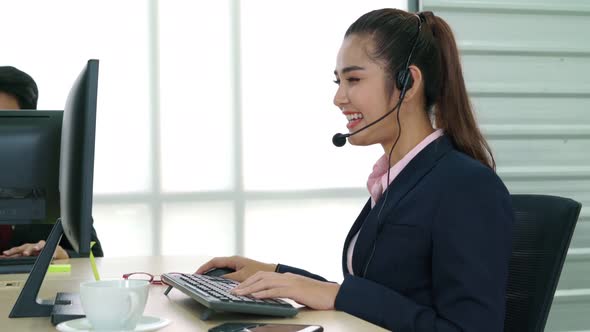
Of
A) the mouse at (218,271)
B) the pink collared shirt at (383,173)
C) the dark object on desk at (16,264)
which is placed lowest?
the dark object on desk at (16,264)

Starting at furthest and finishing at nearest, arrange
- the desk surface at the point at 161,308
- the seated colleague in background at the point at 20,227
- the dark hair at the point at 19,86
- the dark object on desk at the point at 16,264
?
the dark hair at the point at 19,86 → the seated colleague in background at the point at 20,227 → the dark object on desk at the point at 16,264 → the desk surface at the point at 161,308

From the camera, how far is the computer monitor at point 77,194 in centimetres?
121

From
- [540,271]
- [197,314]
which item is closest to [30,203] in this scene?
[197,314]

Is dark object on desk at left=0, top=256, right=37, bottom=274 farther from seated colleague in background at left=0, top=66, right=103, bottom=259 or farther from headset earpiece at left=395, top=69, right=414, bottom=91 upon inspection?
headset earpiece at left=395, top=69, right=414, bottom=91

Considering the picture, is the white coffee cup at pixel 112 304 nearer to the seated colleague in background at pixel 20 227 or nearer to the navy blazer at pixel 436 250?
the navy blazer at pixel 436 250

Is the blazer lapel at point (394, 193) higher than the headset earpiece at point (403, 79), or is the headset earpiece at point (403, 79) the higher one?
the headset earpiece at point (403, 79)

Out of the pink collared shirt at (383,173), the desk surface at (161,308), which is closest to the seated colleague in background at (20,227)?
the desk surface at (161,308)

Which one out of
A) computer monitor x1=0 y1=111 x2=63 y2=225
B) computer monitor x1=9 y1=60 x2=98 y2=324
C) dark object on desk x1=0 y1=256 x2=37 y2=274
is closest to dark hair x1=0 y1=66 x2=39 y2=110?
dark object on desk x1=0 y1=256 x2=37 y2=274

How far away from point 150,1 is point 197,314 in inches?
89.9

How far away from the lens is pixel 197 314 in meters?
1.23

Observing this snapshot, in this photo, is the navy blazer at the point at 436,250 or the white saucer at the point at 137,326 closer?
the white saucer at the point at 137,326

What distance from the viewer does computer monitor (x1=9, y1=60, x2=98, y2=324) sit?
3.97ft

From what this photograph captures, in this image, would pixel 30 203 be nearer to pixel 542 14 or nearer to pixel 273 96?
pixel 273 96

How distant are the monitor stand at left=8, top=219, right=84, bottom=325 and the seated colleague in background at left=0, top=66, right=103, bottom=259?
83 cm
